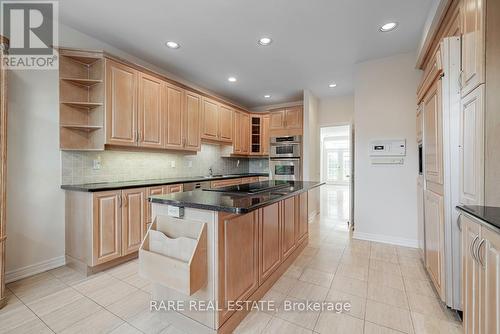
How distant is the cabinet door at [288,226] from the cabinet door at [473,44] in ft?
5.58

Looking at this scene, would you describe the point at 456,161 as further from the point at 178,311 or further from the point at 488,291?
the point at 178,311

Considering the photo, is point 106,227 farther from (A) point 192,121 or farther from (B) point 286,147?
(B) point 286,147

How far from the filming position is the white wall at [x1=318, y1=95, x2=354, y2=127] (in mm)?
4699

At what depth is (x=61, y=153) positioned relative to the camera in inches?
97.5

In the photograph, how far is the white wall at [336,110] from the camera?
15.4ft

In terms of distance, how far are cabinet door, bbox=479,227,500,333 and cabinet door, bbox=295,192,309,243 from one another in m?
1.78

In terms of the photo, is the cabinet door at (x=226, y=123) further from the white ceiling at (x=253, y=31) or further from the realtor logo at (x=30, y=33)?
the realtor logo at (x=30, y=33)

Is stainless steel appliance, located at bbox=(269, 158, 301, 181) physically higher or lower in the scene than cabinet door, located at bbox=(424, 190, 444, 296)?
higher

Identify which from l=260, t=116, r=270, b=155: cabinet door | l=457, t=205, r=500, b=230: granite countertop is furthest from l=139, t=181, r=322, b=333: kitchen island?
l=260, t=116, r=270, b=155: cabinet door

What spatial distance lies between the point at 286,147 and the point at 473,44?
3.41 meters

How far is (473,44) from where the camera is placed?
4.63 feet

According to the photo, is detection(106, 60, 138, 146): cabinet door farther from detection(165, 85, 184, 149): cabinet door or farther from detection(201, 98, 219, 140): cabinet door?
detection(201, 98, 219, 140): cabinet door

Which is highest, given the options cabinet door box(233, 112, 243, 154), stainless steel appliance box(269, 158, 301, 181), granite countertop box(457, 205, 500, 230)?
cabinet door box(233, 112, 243, 154)

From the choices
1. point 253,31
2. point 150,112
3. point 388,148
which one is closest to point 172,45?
point 150,112
